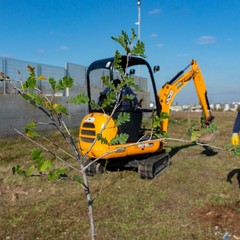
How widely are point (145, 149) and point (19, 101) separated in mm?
7080

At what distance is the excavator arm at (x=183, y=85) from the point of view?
26.6 ft

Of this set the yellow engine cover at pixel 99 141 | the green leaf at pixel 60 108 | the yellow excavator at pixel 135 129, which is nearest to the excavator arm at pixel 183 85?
the yellow excavator at pixel 135 129

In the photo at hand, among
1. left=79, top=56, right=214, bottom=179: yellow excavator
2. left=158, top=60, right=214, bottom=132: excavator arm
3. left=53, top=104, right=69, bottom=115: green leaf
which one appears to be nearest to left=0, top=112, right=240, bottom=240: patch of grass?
left=79, top=56, right=214, bottom=179: yellow excavator

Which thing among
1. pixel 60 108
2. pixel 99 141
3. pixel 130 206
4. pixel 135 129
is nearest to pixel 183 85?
pixel 135 129

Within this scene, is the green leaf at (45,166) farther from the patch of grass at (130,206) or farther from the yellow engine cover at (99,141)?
the yellow engine cover at (99,141)

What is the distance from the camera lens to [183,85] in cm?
862

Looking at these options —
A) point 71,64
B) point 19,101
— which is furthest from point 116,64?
point 71,64

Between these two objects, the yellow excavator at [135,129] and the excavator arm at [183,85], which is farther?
the excavator arm at [183,85]

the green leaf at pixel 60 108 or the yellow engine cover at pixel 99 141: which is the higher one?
the green leaf at pixel 60 108

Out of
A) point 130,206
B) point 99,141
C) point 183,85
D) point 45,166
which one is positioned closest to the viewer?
point 45,166

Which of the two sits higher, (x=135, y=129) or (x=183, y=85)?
(x=183, y=85)

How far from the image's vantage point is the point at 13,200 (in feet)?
19.3

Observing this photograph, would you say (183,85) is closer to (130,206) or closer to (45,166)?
(130,206)

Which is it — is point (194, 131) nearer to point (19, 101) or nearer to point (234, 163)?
point (234, 163)
